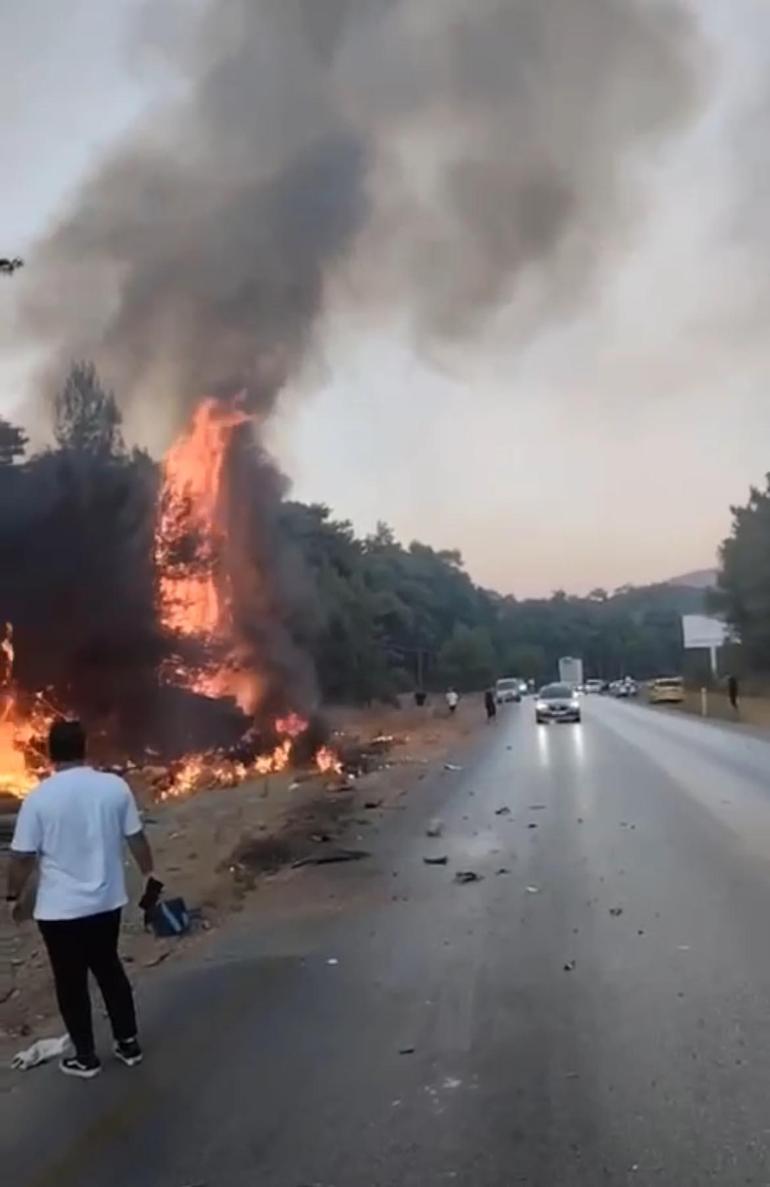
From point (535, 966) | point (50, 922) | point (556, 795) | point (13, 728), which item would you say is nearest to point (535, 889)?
point (535, 966)

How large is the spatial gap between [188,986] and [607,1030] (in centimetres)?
264

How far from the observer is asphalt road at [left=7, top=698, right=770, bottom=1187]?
4715 millimetres

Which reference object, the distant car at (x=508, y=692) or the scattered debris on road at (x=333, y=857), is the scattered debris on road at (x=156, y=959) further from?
the distant car at (x=508, y=692)

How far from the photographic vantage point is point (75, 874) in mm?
Answer: 5934

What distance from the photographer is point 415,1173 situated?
4547 mm

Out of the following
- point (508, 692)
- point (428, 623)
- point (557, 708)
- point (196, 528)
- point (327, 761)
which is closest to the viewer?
→ point (327, 761)

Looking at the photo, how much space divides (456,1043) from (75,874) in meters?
1.87

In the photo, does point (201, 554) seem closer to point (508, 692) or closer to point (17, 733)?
point (17, 733)

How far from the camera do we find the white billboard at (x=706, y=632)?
78.6m

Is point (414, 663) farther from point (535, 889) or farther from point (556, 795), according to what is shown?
point (535, 889)

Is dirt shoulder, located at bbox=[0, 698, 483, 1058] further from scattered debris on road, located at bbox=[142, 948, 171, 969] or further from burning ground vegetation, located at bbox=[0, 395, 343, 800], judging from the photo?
burning ground vegetation, located at bbox=[0, 395, 343, 800]

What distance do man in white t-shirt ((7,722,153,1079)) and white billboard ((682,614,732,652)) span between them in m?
74.6

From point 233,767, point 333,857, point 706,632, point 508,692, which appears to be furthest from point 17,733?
point 508,692

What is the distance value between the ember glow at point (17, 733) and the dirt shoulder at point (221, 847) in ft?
6.87
